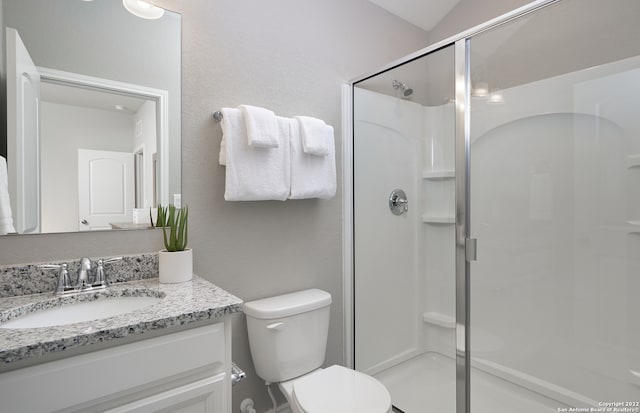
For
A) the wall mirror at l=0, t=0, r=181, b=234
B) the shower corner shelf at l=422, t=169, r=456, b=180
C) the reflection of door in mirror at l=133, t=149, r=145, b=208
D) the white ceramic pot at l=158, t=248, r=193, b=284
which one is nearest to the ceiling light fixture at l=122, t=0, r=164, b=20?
the wall mirror at l=0, t=0, r=181, b=234

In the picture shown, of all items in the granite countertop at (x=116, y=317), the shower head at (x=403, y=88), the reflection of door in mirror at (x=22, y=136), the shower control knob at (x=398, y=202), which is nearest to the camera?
the granite countertop at (x=116, y=317)

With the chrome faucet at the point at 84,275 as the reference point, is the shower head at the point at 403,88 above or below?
above

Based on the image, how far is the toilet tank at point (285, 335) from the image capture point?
1.47 m

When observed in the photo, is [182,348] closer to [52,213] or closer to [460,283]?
[52,213]

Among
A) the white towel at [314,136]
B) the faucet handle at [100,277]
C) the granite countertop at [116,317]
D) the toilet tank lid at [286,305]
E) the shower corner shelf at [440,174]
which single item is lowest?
the toilet tank lid at [286,305]

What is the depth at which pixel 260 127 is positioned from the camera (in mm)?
1448

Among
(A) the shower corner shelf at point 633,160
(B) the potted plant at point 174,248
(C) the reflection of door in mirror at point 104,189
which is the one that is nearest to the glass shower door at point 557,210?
(A) the shower corner shelf at point 633,160

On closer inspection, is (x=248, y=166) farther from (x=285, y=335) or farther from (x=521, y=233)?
(x=521, y=233)

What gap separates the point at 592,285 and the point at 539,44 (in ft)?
3.40

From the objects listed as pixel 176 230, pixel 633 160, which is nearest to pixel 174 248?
pixel 176 230

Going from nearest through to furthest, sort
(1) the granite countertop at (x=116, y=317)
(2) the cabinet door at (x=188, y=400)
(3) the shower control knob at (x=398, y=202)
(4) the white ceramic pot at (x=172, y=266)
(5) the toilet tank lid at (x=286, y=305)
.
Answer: (1) the granite countertop at (x=116, y=317), (2) the cabinet door at (x=188, y=400), (4) the white ceramic pot at (x=172, y=266), (5) the toilet tank lid at (x=286, y=305), (3) the shower control knob at (x=398, y=202)

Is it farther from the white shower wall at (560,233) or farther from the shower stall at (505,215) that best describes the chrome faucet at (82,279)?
the white shower wall at (560,233)

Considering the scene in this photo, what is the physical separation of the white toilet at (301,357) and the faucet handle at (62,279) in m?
0.66

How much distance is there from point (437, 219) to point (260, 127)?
3.44 feet
